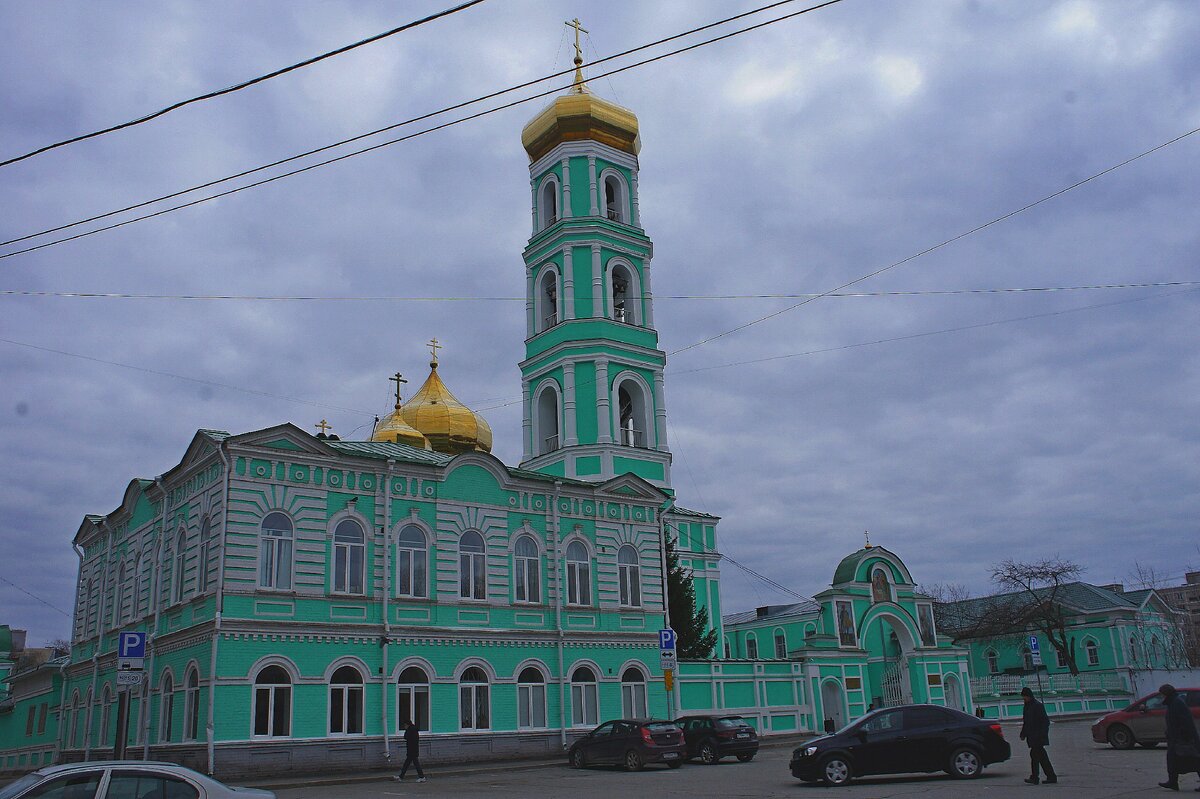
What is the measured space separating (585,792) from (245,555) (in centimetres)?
1054

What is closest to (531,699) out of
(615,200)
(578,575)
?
(578,575)

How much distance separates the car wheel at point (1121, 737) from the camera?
2289 cm

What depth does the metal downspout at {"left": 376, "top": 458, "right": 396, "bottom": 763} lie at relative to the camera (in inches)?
967

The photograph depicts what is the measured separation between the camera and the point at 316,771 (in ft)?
76.0

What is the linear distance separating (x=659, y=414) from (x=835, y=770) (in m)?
22.6

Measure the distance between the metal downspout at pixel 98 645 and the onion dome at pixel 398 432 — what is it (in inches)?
394

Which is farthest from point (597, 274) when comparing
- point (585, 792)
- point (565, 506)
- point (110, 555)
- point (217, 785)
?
point (217, 785)

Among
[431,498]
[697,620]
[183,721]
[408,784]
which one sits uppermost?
[431,498]

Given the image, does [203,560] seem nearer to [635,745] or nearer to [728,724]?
[635,745]

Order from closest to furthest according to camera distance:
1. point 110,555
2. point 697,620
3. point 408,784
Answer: point 408,784 < point 110,555 < point 697,620

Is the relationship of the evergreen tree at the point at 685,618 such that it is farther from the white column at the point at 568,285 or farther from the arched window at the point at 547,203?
the arched window at the point at 547,203

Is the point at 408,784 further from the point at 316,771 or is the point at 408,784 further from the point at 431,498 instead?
the point at 431,498

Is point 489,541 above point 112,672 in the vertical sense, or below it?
above

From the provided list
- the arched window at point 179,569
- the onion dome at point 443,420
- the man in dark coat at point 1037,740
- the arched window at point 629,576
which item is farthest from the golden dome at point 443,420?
the man in dark coat at point 1037,740
